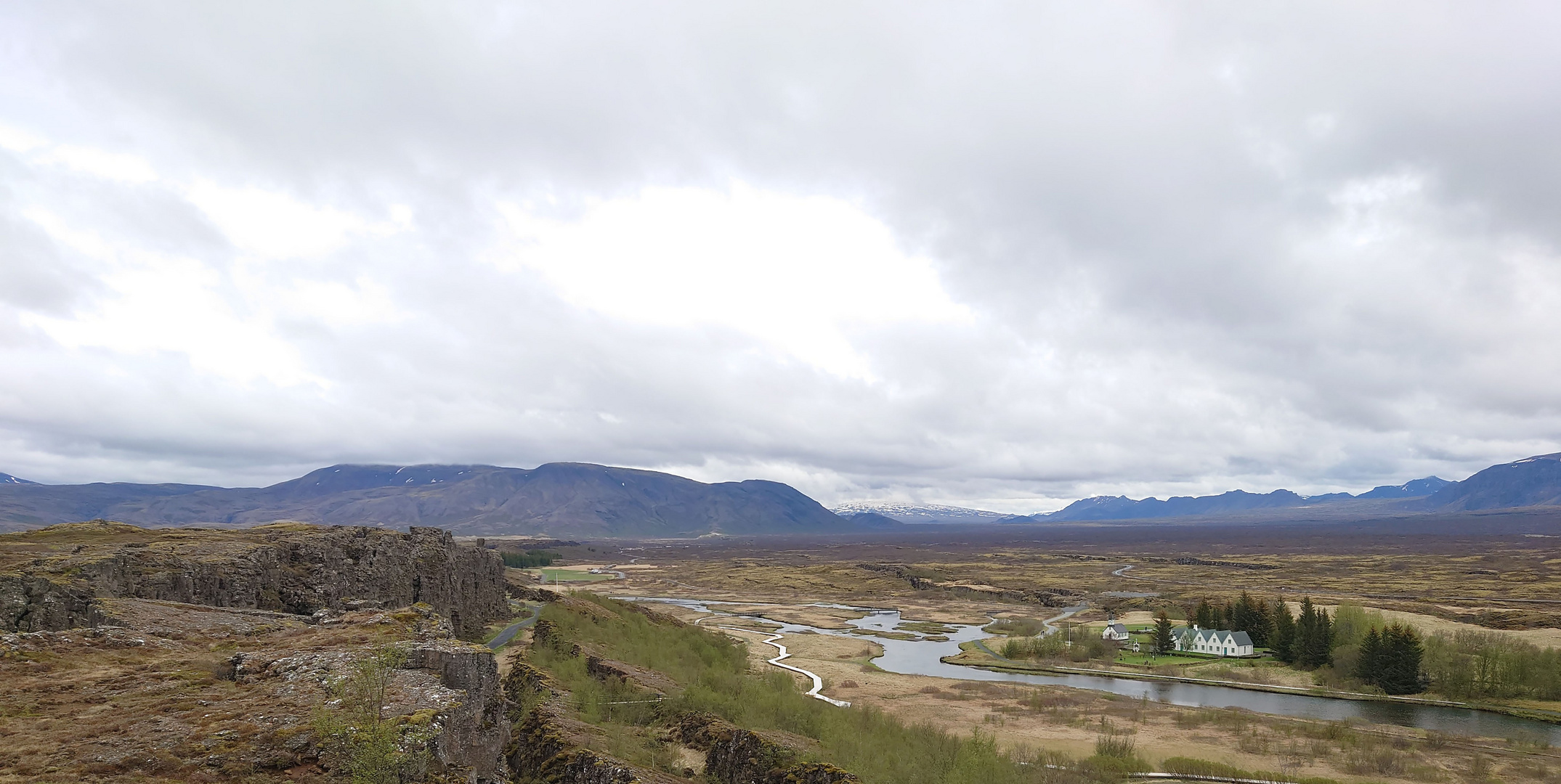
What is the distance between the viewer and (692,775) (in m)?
29.0

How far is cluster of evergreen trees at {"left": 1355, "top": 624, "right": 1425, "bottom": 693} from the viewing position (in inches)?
2753

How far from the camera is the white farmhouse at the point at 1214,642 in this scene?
92.2 m

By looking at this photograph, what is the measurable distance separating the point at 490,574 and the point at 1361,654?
88942 mm

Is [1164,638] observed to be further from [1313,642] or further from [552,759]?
[552,759]

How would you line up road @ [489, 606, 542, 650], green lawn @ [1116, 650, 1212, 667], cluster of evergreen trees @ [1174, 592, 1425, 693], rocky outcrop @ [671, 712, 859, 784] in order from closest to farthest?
rocky outcrop @ [671, 712, 859, 784] < road @ [489, 606, 542, 650] < cluster of evergreen trees @ [1174, 592, 1425, 693] < green lawn @ [1116, 650, 1212, 667]

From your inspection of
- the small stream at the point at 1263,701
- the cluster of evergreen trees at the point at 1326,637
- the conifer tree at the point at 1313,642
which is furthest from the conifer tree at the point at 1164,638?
the small stream at the point at 1263,701

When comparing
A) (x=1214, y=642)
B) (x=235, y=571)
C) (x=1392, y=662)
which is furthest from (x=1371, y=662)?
(x=235, y=571)

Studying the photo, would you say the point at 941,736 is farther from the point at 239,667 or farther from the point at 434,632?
the point at 239,667

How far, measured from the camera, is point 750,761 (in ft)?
93.2

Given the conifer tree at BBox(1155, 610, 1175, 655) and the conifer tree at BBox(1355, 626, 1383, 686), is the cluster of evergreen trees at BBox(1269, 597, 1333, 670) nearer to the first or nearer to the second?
the conifer tree at BBox(1355, 626, 1383, 686)

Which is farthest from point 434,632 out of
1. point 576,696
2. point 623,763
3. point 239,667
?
point 576,696

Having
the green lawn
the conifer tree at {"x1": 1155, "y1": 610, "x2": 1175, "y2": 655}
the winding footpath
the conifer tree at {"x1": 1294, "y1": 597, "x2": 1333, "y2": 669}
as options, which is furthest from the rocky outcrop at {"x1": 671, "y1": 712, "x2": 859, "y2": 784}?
the conifer tree at {"x1": 1155, "y1": 610, "x2": 1175, "y2": 655}

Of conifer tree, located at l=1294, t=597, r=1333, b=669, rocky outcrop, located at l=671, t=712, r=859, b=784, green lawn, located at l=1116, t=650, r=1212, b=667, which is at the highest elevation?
rocky outcrop, located at l=671, t=712, r=859, b=784

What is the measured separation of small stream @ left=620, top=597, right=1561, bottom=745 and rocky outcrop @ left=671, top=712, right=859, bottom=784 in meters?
52.3
